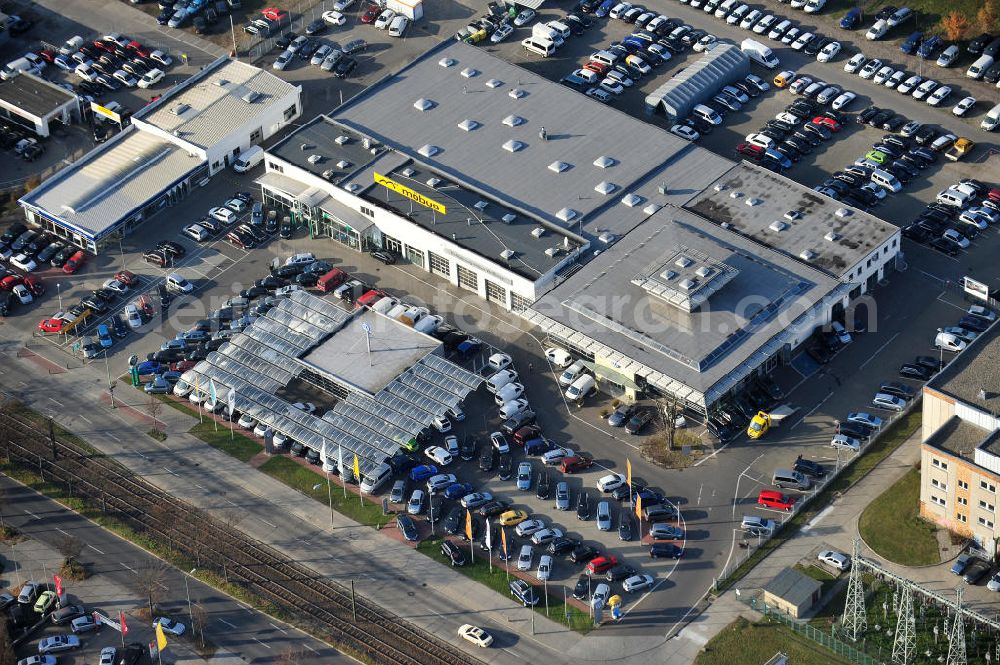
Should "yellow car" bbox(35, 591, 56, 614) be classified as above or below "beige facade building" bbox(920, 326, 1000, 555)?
below

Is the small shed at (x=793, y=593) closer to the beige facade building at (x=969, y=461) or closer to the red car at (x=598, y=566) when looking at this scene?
the red car at (x=598, y=566)

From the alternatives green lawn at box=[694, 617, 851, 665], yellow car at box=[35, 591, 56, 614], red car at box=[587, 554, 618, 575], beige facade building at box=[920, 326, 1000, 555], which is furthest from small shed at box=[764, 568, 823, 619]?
yellow car at box=[35, 591, 56, 614]

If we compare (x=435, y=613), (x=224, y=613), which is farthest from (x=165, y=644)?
(x=435, y=613)

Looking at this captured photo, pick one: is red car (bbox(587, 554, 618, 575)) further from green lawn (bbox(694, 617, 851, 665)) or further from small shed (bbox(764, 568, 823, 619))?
small shed (bbox(764, 568, 823, 619))

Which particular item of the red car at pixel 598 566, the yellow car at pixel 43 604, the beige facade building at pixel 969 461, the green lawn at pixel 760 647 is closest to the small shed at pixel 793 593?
the green lawn at pixel 760 647

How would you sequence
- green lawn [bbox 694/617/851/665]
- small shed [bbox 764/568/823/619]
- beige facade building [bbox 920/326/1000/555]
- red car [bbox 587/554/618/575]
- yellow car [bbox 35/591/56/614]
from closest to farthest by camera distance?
1. green lawn [bbox 694/617/851/665]
2. small shed [bbox 764/568/823/619]
3. beige facade building [bbox 920/326/1000/555]
4. yellow car [bbox 35/591/56/614]
5. red car [bbox 587/554/618/575]
